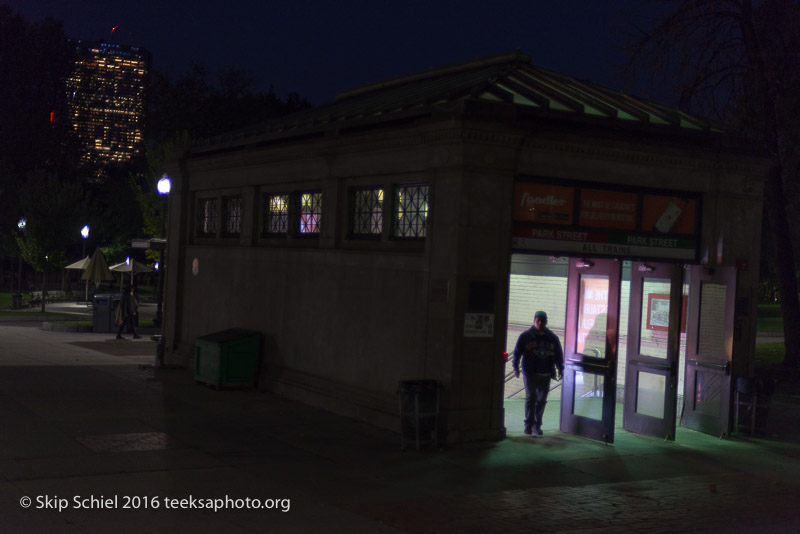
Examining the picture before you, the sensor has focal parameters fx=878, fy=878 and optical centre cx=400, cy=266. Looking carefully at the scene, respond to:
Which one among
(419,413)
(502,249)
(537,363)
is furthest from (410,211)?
(419,413)

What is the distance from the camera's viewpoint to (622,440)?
12.8 meters

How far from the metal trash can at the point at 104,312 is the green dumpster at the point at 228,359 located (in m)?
13.6

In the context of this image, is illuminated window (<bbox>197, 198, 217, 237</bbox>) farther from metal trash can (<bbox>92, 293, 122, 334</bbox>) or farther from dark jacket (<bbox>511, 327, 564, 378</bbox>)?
metal trash can (<bbox>92, 293, 122, 334</bbox>)

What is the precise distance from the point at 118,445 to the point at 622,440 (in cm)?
701

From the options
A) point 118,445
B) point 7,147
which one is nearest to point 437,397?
point 118,445

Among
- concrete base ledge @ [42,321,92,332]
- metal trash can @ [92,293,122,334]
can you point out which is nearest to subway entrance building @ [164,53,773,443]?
Answer: metal trash can @ [92,293,122,334]

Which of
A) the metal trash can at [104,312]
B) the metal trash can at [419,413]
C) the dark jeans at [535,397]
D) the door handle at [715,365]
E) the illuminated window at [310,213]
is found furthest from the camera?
the metal trash can at [104,312]

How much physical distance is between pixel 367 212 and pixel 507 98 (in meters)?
2.99

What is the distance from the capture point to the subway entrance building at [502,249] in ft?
38.3

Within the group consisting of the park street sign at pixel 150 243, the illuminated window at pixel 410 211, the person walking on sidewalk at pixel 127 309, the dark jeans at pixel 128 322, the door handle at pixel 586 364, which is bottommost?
the dark jeans at pixel 128 322

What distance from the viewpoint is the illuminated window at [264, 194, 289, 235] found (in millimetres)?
15992

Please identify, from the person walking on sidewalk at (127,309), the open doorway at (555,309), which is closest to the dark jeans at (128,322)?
the person walking on sidewalk at (127,309)

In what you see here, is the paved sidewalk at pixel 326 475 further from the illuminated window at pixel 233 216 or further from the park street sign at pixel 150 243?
the park street sign at pixel 150 243

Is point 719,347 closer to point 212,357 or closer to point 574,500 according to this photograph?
point 574,500
